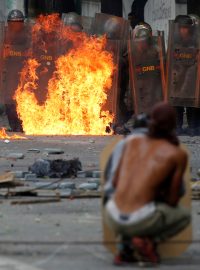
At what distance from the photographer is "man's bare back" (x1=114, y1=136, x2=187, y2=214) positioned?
7.16 m

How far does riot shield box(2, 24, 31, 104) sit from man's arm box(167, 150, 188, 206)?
54.1 feet

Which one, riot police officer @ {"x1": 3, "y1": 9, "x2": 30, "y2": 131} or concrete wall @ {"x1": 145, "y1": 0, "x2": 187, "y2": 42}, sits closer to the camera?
riot police officer @ {"x1": 3, "y1": 9, "x2": 30, "y2": 131}

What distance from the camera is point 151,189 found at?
7.16 meters

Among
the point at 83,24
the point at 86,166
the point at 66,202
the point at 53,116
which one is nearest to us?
the point at 66,202

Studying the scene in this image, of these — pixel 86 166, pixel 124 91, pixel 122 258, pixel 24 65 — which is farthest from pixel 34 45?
pixel 122 258

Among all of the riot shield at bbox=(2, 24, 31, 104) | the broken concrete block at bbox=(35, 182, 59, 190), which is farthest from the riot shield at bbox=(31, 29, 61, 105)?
the broken concrete block at bbox=(35, 182, 59, 190)

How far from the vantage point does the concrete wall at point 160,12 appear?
3158 centimetres

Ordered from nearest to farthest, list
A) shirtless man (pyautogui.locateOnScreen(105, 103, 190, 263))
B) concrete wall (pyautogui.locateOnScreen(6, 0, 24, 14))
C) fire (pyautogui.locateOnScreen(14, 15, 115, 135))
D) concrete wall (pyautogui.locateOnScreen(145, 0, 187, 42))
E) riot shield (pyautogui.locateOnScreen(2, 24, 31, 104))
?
shirtless man (pyautogui.locateOnScreen(105, 103, 190, 263)) → fire (pyautogui.locateOnScreen(14, 15, 115, 135)) → riot shield (pyautogui.locateOnScreen(2, 24, 31, 104)) → concrete wall (pyautogui.locateOnScreen(145, 0, 187, 42)) → concrete wall (pyautogui.locateOnScreen(6, 0, 24, 14))

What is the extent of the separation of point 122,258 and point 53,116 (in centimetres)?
1584

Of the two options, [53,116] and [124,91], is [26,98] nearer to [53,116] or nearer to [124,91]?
[53,116]

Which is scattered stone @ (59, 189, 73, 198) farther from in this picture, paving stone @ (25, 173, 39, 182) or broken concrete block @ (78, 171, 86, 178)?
broken concrete block @ (78, 171, 86, 178)

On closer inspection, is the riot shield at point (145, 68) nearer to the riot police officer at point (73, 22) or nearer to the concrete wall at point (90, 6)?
the riot police officer at point (73, 22)

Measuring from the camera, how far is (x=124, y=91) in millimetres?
24328

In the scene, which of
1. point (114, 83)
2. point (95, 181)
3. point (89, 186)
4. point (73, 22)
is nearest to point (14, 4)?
point (73, 22)
